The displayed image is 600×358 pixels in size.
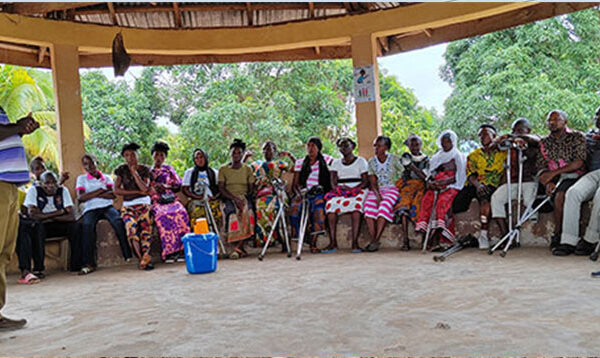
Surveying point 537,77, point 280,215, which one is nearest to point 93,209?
point 280,215

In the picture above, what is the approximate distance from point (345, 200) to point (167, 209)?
197cm

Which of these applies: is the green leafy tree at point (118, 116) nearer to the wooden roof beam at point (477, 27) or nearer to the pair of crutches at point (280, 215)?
the wooden roof beam at point (477, 27)

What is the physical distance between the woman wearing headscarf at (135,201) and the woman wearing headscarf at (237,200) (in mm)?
850

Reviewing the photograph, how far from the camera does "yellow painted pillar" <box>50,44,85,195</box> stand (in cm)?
654

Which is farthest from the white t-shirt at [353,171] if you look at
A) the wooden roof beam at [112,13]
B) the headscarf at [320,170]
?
the wooden roof beam at [112,13]

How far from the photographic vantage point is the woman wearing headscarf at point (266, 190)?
595 cm

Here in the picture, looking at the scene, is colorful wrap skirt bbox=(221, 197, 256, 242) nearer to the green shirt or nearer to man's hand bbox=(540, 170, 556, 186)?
the green shirt

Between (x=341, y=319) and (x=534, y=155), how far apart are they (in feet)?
11.3

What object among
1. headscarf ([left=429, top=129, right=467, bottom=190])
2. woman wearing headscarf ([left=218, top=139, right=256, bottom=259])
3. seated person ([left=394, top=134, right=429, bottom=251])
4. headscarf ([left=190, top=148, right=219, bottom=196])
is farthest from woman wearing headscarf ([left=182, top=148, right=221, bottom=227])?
headscarf ([left=429, top=129, right=467, bottom=190])

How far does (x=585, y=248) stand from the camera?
178 inches

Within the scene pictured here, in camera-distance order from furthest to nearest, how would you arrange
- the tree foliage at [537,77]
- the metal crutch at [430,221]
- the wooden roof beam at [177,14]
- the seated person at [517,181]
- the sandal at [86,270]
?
1. the tree foliage at [537,77]
2. the wooden roof beam at [177,14]
3. the metal crutch at [430,221]
4. the sandal at [86,270]
5. the seated person at [517,181]

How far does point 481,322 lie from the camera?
2574 millimetres

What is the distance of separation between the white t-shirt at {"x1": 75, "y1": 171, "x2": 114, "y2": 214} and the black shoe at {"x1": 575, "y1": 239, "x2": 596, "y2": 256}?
15.5 feet

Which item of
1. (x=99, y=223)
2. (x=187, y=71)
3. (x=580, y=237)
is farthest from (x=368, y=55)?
(x=187, y=71)
